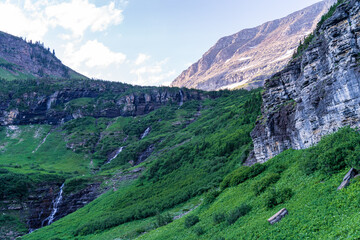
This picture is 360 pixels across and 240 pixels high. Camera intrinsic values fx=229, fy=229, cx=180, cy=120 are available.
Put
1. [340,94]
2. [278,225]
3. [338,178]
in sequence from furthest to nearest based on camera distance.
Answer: [340,94] → [338,178] → [278,225]

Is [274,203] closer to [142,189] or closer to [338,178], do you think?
[338,178]

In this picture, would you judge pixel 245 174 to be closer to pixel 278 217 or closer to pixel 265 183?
pixel 265 183

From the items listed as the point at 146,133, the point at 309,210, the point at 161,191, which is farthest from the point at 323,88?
the point at 146,133

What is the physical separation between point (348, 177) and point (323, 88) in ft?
52.6

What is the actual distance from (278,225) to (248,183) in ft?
56.0

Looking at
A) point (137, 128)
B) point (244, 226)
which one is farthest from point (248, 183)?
point (137, 128)

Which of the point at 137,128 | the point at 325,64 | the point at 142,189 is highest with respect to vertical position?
the point at 137,128

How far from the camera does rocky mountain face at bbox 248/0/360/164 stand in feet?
85.9

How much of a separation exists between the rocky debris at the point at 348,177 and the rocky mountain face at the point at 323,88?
29.5ft

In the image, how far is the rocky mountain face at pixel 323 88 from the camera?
26.2 m

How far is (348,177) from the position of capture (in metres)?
17.8

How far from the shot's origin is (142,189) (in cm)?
7650

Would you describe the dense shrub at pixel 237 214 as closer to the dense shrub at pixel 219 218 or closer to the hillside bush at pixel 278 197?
the dense shrub at pixel 219 218

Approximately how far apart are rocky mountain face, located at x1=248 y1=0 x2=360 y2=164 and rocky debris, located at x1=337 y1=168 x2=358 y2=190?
29.5ft
